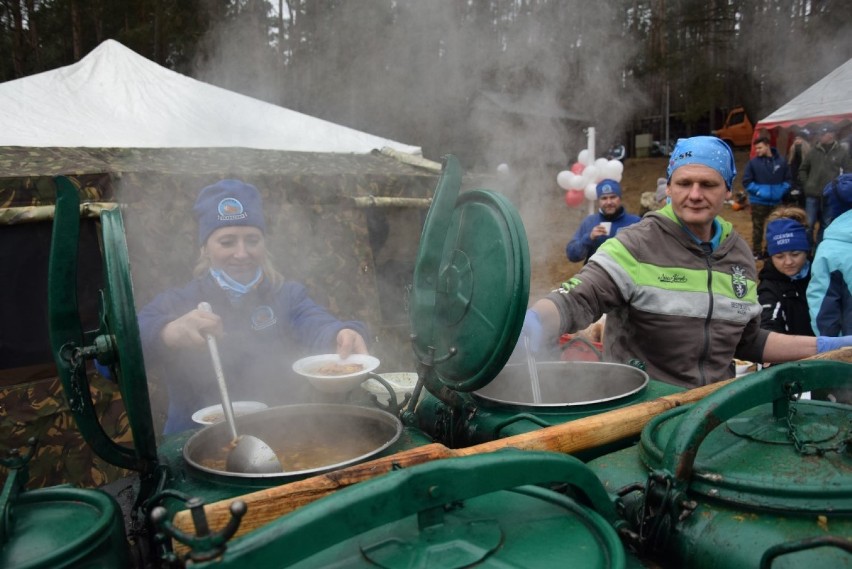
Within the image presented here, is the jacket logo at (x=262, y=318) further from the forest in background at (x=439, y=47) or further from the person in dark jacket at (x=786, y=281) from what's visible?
the person in dark jacket at (x=786, y=281)

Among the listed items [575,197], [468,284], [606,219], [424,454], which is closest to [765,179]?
[575,197]

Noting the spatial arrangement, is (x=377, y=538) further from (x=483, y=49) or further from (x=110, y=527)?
(x=483, y=49)

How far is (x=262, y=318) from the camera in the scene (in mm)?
2492

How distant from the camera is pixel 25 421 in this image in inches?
156

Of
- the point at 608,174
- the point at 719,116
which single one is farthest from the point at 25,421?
the point at 719,116

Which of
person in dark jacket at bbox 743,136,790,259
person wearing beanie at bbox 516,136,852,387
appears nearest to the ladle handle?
person wearing beanie at bbox 516,136,852,387

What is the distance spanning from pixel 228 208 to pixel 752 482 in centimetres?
202

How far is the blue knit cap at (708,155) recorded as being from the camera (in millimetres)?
2160

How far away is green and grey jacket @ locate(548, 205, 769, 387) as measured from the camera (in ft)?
7.13

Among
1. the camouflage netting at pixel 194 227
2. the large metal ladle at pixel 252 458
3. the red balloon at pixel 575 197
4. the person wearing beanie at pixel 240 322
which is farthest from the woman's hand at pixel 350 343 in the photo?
the red balloon at pixel 575 197

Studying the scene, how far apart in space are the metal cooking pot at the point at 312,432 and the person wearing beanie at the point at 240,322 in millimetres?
546

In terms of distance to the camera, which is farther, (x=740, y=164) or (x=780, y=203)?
(x=740, y=164)

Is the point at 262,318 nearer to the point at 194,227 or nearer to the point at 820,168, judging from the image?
the point at 194,227

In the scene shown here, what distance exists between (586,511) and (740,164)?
24.0m
